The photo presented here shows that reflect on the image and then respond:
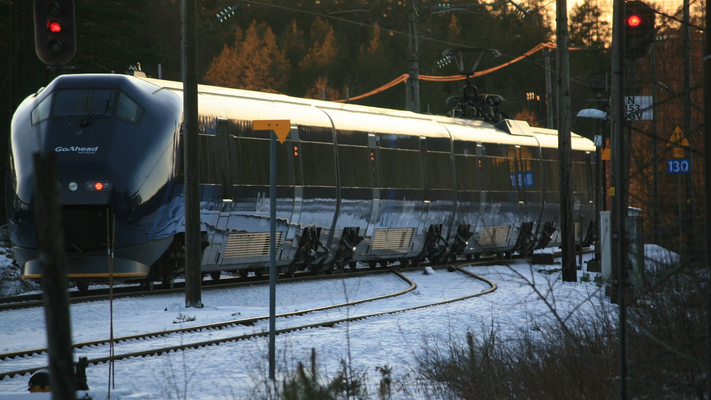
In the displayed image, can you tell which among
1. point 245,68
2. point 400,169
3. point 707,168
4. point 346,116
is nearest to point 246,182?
point 346,116

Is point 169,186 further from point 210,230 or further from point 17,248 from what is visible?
point 17,248

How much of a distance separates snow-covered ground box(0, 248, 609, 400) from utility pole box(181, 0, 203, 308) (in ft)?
1.56

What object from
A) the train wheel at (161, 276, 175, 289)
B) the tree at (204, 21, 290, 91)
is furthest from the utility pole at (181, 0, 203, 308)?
the tree at (204, 21, 290, 91)

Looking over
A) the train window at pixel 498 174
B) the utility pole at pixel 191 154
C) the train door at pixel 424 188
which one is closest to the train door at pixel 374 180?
→ the train door at pixel 424 188

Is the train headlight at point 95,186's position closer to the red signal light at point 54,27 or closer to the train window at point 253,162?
the train window at point 253,162

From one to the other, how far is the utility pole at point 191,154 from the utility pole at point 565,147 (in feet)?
27.9

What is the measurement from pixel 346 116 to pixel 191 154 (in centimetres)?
671

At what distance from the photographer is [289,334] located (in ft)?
41.1

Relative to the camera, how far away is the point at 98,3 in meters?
40.6

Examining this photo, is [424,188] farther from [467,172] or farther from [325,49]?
[325,49]

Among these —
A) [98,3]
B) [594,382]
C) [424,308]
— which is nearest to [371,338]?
[424,308]

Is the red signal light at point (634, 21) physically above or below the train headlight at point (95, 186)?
above

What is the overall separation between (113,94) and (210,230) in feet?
9.39

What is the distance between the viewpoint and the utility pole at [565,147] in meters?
21.2
